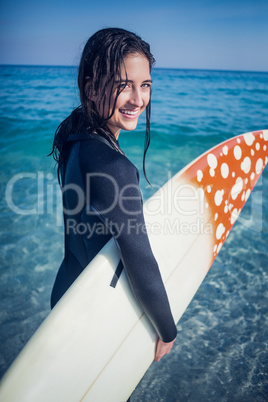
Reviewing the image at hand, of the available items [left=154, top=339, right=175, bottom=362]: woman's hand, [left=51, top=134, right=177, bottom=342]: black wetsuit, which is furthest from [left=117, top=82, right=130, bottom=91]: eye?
[left=154, top=339, right=175, bottom=362]: woman's hand

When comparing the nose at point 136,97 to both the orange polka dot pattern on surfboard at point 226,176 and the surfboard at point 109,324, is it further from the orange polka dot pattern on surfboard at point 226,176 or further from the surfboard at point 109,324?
the orange polka dot pattern on surfboard at point 226,176

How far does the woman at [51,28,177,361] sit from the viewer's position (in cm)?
75

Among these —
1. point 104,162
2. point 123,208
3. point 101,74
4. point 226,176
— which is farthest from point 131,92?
point 226,176

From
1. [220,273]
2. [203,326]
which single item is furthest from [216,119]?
[203,326]

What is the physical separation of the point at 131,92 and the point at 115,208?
501mm

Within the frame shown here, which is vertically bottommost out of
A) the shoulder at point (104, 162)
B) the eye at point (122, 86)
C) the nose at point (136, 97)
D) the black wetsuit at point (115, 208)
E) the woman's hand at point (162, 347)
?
the woman's hand at point (162, 347)

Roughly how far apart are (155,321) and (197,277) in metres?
0.87

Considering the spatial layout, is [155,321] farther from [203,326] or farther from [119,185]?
[203,326]

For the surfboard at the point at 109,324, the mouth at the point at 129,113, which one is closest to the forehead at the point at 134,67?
the mouth at the point at 129,113

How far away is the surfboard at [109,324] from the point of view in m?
0.96

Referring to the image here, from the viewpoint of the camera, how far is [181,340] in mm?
2256

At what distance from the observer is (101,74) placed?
0.91 metres

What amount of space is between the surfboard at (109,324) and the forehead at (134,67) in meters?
0.74

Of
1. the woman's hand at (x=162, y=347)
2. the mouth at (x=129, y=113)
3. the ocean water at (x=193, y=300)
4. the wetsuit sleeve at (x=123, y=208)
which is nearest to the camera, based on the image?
the wetsuit sleeve at (x=123, y=208)
